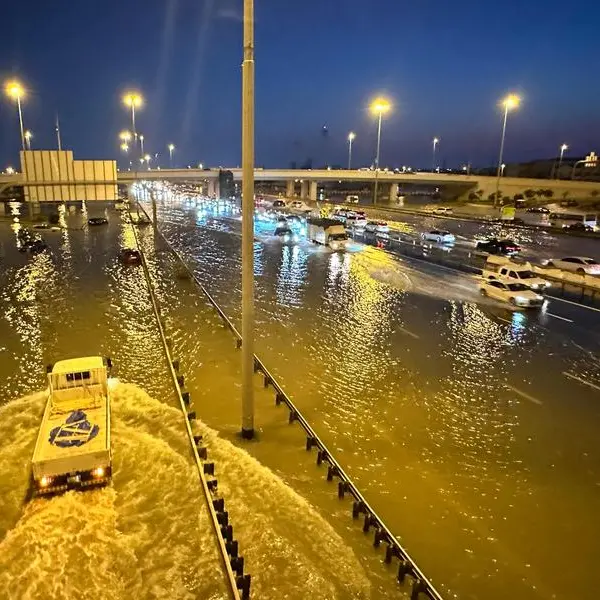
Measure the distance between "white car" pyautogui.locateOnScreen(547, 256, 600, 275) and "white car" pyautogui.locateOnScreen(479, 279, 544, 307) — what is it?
7.75m

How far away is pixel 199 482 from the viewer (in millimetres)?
10898

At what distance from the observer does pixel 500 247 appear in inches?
1597

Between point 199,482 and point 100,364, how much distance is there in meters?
4.48

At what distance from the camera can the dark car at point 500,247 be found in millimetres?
40125

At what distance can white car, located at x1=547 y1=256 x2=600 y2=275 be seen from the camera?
104 feet

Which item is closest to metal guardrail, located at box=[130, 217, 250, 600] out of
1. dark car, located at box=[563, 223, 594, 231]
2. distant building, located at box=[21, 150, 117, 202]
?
distant building, located at box=[21, 150, 117, 202]

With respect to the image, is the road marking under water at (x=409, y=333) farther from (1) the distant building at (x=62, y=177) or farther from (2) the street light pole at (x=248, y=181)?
(1) the distant building at (x=62, y=177)

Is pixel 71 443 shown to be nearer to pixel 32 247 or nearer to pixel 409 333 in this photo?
pixel 409 333

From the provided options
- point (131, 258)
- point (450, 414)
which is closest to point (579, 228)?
point (131, 258)

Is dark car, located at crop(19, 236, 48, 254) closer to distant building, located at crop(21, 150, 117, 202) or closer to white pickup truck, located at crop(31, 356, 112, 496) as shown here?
distant building, located at crop(21, 150, 117, 202)

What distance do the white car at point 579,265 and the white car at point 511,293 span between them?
7.75 metres

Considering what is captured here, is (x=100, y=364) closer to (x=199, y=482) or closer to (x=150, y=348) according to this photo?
(x=199, y=482)

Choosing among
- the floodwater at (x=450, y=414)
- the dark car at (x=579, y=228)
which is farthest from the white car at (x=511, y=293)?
the dark car at (x=579, y=228)

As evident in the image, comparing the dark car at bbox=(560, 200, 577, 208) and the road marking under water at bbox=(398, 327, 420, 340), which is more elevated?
the dark car at bbox=(560, 200, 577, 208)
